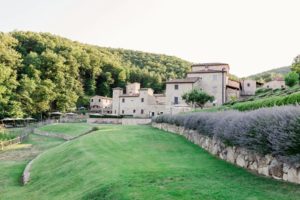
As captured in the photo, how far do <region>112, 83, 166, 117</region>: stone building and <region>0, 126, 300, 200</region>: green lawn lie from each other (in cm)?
5160

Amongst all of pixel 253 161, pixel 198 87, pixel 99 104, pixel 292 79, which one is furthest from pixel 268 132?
pixel 99 104

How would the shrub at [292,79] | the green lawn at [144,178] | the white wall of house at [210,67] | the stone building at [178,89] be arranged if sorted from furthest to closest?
the white wall of house at [210,67] < the stone building at [178,89] < the shrub at [292,79] < the green lawn at [144,178]

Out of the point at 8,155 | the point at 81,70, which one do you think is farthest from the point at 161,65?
the point at 8,155

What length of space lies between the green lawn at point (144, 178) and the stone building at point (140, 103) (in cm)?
5160

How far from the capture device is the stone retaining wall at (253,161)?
8.01 meters

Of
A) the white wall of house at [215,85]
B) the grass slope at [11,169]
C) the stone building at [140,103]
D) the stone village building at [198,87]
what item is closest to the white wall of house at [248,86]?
the stone village building at [198,87]

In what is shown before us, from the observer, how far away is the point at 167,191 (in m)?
8.08

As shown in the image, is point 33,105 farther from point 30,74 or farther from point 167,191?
point 167,191

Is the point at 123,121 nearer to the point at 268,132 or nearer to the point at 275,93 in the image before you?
the point at 275,93

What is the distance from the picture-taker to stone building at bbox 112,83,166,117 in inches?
2734

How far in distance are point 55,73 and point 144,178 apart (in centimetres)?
7545

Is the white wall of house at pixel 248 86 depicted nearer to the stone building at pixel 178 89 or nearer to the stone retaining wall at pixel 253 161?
the stone building at pixel 178 89

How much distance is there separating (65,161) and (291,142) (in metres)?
11.8

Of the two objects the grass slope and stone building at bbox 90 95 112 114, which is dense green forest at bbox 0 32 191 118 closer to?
stone building at bbox 90 95 112 114
